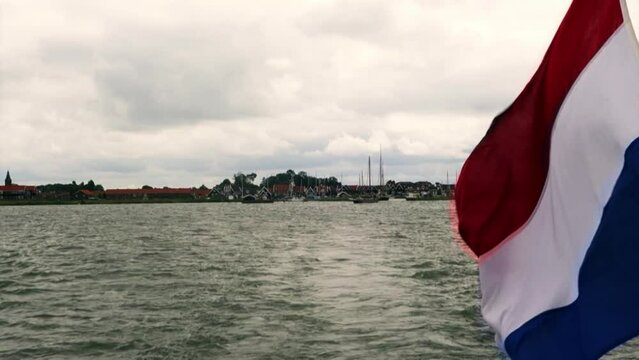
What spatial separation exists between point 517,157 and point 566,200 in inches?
18.5

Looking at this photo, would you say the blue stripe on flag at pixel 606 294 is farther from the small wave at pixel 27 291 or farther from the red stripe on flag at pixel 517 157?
the small wave at pixel 27 291

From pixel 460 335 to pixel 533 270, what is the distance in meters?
10.6

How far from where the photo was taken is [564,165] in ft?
15.8

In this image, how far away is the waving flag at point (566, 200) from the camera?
458cm

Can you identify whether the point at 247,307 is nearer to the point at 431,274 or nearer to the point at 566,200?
the point at 431,274

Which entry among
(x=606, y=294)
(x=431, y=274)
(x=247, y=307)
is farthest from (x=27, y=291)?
(x=606, y=294)

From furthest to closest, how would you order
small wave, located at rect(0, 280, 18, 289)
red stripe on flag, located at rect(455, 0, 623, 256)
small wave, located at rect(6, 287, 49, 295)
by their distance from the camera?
small wave, located at rect(0, 280, 18, 289) < small wave, located at rect(6, 287, 49, 295) < red stripe on flag, located at rect(455, 0, 623, 256)

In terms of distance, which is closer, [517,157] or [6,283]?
[517,157]

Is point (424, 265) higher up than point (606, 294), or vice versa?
point (606, 294)

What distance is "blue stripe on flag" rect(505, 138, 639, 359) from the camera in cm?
454

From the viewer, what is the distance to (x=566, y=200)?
4.86 metres

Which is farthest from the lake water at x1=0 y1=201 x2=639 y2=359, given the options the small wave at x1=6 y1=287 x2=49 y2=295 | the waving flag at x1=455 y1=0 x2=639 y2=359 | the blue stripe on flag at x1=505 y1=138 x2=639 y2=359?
the blue stripe on flag at x1=505 y1=138 x2=639 y2=359

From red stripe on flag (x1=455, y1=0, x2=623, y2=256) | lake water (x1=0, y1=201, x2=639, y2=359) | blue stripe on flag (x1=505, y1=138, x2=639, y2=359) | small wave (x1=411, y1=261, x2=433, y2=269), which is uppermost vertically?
red stripe on flag (x1=455, y1=0, x2=623, y2=256)

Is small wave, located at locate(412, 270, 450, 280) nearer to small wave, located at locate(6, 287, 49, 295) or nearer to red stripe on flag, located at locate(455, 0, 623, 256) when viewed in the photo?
small wave, located at locate(6, 287, 49, 295)
